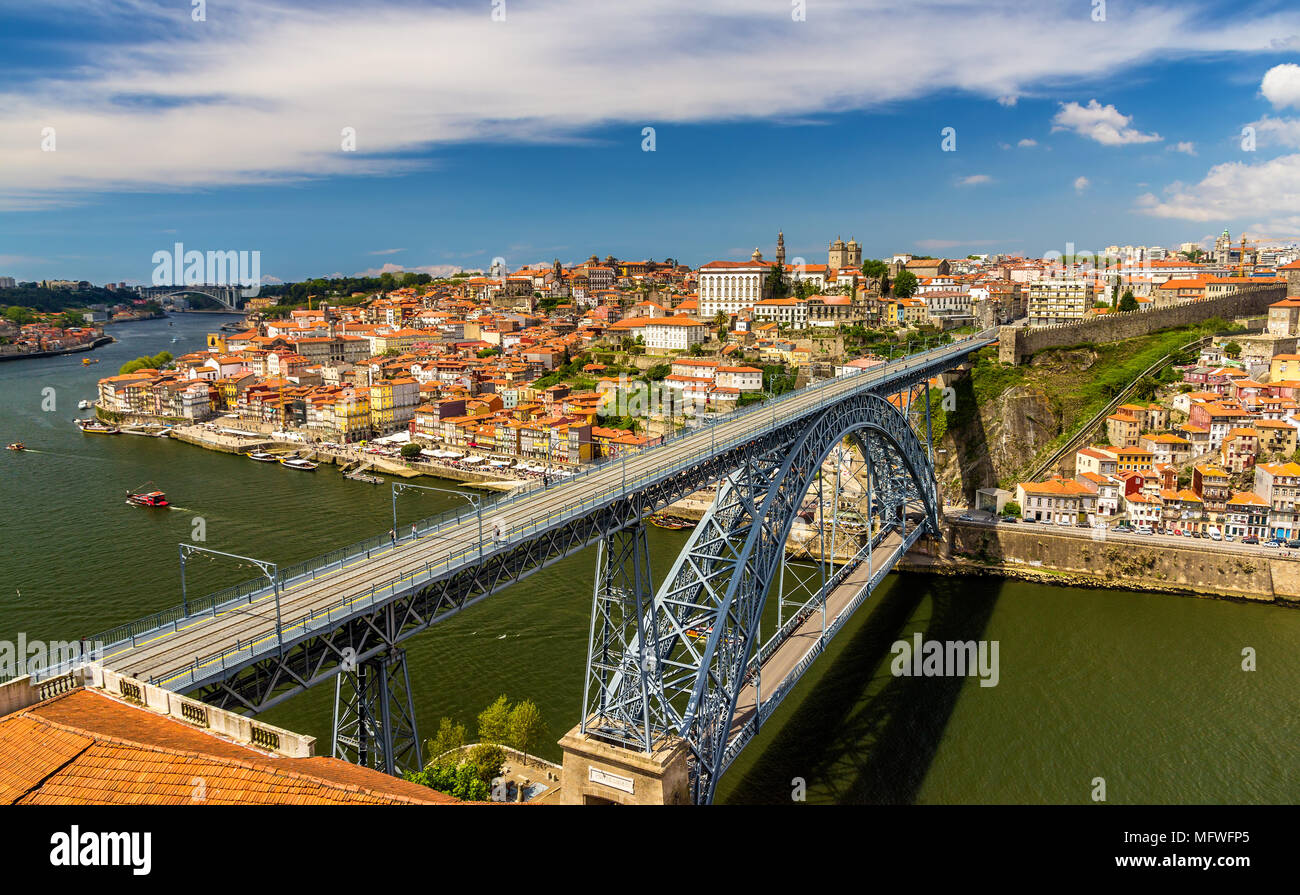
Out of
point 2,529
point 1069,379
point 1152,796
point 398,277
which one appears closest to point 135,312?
point 398,277

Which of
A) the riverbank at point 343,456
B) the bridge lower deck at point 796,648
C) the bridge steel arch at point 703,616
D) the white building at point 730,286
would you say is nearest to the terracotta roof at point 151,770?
the bridge steel arch at point 703,616

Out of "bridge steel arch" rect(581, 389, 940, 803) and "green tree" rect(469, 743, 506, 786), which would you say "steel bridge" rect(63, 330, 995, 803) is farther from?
"green tree" rect(469, 743, 506, 786)

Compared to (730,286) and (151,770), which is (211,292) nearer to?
(730,286)

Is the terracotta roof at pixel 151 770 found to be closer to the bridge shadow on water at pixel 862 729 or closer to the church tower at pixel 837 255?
the bridge shadow on water at pixel 862 729

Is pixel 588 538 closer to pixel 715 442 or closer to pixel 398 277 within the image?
pixel 715 442

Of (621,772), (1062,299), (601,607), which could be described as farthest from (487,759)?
(1062,299)
